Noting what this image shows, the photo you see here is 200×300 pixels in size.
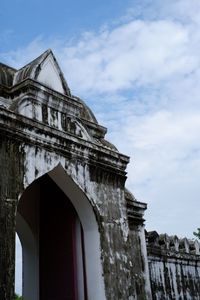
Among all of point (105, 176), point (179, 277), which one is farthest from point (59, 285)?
point (179, 277)

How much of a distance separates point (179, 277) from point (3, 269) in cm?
595

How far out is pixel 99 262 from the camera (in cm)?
739

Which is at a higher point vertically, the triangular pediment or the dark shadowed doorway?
the triangular pediment

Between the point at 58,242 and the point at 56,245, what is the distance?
0.29 feet

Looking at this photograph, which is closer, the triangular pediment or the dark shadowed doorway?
the dark shadowed doorway

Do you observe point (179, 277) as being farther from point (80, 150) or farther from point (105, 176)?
point (80, 150)

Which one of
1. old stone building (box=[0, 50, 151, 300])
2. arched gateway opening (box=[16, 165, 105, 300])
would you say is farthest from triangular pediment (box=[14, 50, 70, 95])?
arched gateway opening (box=[16, 165, 105, 300])

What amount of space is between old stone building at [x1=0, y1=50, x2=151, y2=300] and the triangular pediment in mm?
19

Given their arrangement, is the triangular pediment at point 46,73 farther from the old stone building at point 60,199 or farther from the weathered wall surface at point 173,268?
the weathered wall surface at point 173,268

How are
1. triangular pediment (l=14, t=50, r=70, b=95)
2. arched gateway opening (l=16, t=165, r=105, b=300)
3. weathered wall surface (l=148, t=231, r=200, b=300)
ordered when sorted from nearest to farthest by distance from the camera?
arched gateway opening (l=16, t=165, r=105, b=300) < triangular pediment (l=14, t=50, r=70, b=95) < weathered wall surface (l=148, t=231, r=200, b=300)

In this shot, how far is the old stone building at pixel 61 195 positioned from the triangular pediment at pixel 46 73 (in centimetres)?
2

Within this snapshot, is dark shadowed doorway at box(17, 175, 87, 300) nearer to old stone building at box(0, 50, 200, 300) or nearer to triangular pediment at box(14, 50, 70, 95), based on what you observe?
old stone building at box(0, 50, 200, 300)

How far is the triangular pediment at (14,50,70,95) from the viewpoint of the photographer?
26.2 feet

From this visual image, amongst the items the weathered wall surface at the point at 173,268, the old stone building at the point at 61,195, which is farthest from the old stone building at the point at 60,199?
the weathered wall surface at the point at 173,268
